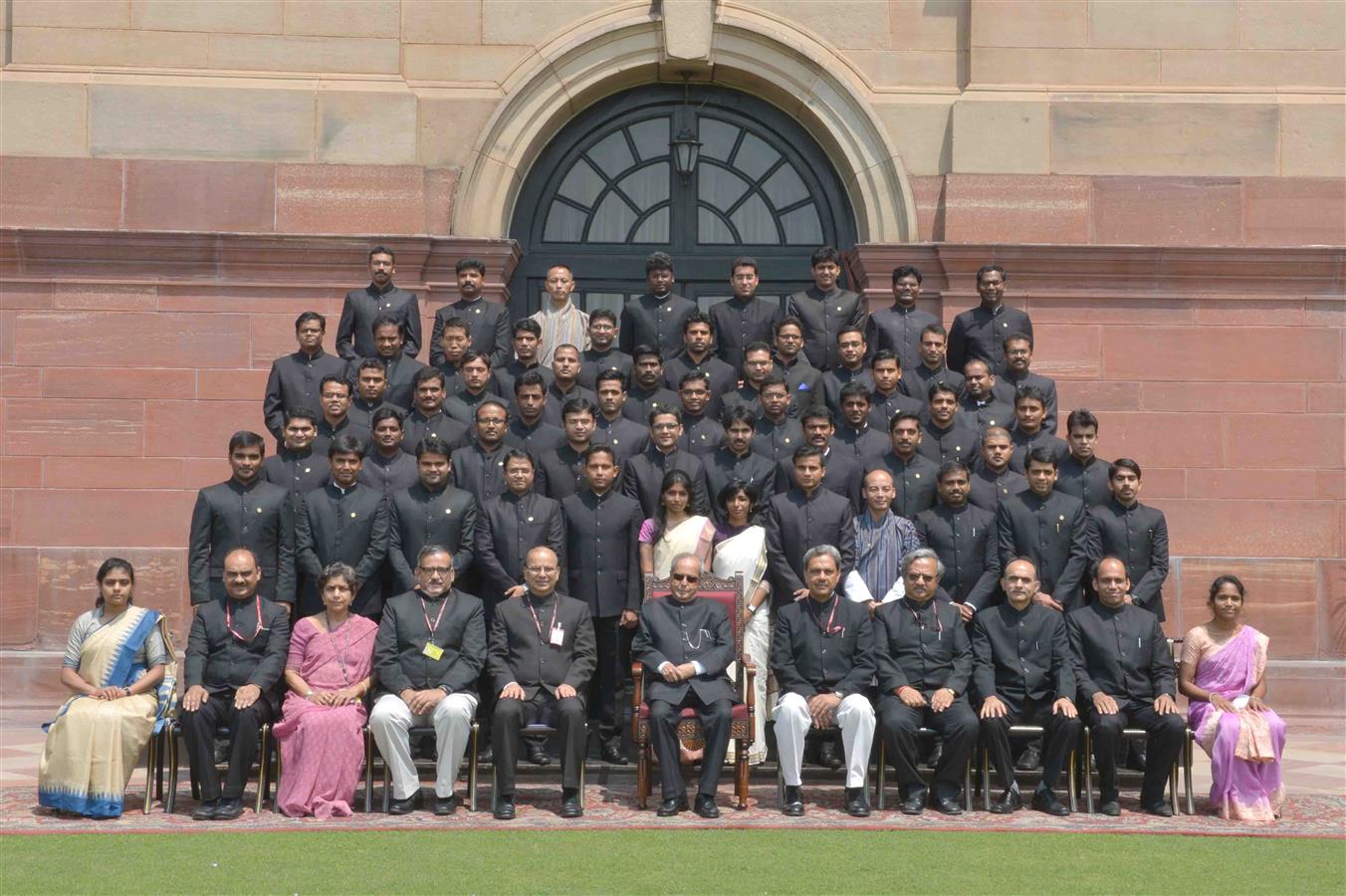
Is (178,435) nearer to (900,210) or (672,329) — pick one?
(672,329)

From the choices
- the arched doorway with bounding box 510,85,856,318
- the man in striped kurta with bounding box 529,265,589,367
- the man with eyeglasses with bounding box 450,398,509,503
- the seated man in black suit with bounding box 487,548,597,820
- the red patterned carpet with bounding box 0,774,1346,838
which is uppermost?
the arched doorway with bounding box 510,85,856,318

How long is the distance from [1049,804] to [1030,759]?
71 centimetres

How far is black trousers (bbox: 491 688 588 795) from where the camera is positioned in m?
9.00

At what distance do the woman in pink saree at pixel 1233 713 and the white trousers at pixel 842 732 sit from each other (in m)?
1.80

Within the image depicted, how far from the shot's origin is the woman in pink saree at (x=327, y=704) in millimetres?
9023

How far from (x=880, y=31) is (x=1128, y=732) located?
6.30 meters

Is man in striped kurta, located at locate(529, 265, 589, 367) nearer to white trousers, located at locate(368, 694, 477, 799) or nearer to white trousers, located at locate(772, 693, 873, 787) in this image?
white trousers, located at locate(368, 694, 477, 799)

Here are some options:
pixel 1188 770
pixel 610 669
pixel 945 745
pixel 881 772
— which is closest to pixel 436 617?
pixel 610 669

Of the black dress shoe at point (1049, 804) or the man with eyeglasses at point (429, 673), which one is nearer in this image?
the man with eyeglasses at point (429, 673)

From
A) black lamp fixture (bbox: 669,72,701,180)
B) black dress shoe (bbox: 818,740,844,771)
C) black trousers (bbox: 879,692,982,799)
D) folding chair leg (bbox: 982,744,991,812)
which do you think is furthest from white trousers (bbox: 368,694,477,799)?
black lamp fixture (bbox: 669,72,701,180)

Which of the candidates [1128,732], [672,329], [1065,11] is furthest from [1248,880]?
[1065,11]

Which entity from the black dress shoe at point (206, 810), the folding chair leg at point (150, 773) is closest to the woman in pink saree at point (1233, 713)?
the black dress shoe at point (206, 810)

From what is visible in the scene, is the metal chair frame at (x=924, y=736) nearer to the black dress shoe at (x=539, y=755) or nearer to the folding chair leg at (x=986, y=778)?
the folding chair leg at (x=986, y=778)

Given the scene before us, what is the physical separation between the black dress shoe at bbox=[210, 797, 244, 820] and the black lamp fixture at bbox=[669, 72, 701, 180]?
21.4 ft
